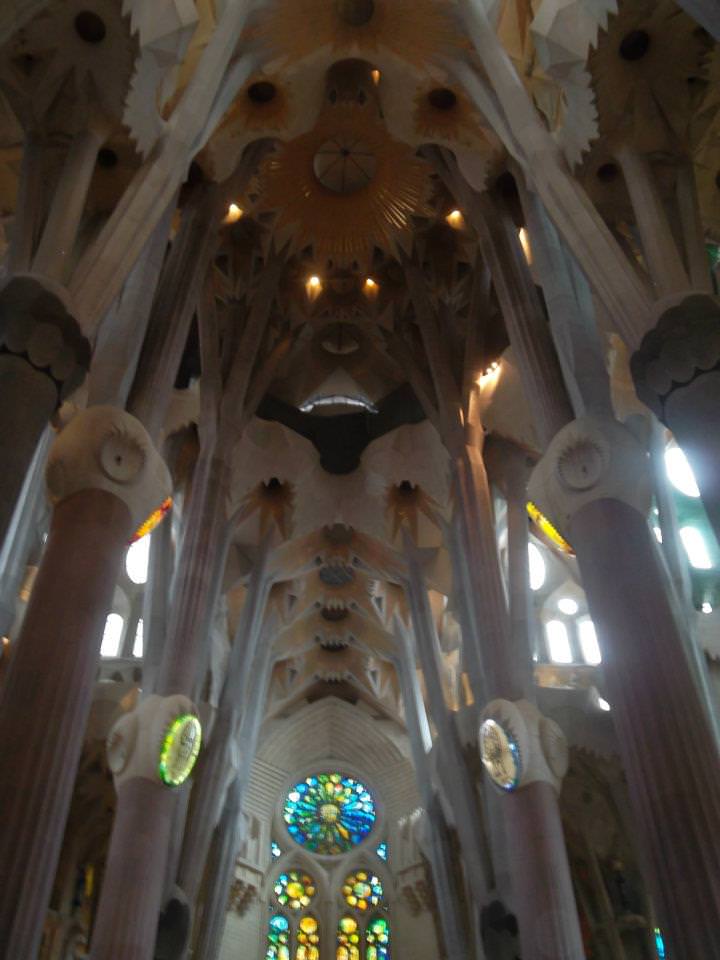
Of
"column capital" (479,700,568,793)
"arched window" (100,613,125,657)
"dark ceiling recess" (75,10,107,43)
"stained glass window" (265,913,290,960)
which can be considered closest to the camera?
"dark ceiling recess" (75,10,107,43)

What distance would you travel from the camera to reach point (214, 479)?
524 inches

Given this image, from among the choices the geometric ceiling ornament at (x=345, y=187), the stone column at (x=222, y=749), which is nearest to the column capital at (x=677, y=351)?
the stone column at (x=222, y=749)

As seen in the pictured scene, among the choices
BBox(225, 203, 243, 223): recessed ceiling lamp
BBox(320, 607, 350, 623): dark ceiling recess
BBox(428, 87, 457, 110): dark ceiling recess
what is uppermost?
BBox(225, 203, 243, 223): recessed ceiling lamp

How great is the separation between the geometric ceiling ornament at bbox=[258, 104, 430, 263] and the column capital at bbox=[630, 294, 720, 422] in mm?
8889

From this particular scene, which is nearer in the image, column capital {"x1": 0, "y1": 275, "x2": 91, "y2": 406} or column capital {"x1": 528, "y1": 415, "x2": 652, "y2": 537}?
column capital {"x1": 0, "y1": 275, "x2": 91, "y2": 406}

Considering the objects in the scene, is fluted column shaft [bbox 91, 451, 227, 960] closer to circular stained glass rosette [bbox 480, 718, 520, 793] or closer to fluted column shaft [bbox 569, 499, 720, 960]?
circular stained glass rosette [bbox 480, 718, 520, 793]

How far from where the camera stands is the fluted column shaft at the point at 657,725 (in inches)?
227

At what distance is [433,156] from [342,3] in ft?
8.53

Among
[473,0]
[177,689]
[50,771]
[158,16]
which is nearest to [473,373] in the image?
[473,0]

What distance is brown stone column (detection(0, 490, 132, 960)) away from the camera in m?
5.41

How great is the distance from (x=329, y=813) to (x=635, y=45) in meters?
17.8

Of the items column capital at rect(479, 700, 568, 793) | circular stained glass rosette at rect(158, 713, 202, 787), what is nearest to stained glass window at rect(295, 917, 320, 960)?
column capital at rect(479, 700, 568, 793)

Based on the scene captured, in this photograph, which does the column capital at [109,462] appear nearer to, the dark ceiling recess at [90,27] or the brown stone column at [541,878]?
the dark ceiling recess at [90,27]

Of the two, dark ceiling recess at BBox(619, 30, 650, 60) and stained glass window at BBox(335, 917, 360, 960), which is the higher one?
dark ceiling recess at BBox(619, 30, 650, 60)
